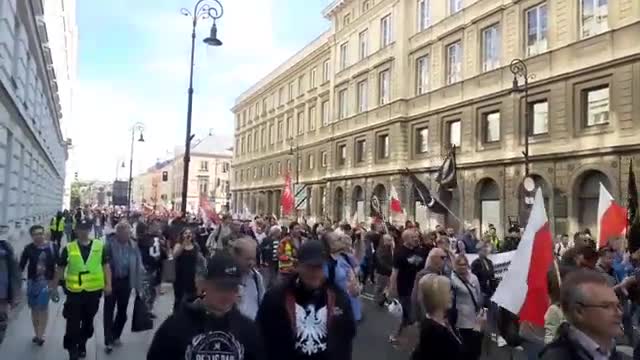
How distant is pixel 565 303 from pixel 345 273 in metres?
3.50

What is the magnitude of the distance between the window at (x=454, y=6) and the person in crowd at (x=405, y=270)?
24.7 m

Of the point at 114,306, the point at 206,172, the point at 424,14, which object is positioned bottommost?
the point at 114,306

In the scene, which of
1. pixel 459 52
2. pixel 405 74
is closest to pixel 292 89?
pixel 405 74

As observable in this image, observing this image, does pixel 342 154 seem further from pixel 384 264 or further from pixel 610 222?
pixel 610 222

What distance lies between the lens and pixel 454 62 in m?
32.1

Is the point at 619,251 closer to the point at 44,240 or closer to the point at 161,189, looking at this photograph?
the point at 44,240

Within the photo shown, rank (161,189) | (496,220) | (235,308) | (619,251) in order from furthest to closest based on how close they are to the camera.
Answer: (161,189) → (496,220) → (619,251) → (235,308)

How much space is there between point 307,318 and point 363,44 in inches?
1606

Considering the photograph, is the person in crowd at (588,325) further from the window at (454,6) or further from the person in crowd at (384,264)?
the window at (454,6)

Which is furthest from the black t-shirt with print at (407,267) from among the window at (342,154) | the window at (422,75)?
the window at (342,154)

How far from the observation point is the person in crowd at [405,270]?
31.8ft

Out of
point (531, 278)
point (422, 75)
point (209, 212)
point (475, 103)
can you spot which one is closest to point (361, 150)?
point (422, 75)

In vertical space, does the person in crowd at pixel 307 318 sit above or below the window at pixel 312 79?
below

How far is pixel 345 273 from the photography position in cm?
621
